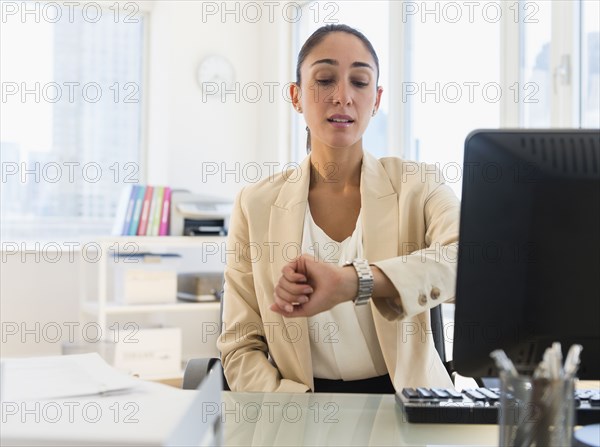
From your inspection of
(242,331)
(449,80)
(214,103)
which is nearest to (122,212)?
(214,103)

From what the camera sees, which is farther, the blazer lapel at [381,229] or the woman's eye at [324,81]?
the woman's eye at [324,81]

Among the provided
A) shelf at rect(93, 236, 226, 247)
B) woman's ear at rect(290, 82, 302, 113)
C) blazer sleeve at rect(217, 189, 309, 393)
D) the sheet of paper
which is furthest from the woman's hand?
shelf at rect(93, 236, 226, 247)

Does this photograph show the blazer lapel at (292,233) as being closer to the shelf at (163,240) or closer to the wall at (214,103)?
the shelf at (163,240)

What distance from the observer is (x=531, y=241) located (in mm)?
814

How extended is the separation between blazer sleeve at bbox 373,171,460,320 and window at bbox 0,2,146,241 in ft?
11.4

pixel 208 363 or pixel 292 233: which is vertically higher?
pixel 292 233

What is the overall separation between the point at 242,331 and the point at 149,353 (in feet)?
8.46

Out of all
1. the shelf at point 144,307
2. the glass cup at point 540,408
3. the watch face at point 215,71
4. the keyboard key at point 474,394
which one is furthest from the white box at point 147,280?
the glass cup at point 540,408

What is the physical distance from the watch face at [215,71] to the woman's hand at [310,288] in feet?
12.3

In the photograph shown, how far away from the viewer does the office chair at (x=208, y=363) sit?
1332 mm

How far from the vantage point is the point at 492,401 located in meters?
1.06

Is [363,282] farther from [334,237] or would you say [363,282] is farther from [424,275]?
[334,237]

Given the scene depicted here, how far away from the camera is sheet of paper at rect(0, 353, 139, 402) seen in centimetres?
91

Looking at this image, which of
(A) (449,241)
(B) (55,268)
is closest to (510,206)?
(A) (449,241)
